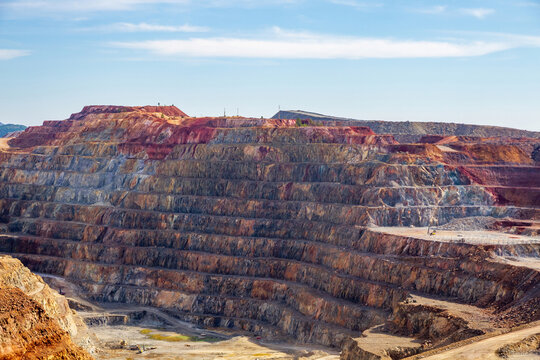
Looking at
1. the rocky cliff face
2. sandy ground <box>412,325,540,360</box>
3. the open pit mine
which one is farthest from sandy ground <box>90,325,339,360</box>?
the rocky cliff face

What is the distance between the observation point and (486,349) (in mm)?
78500

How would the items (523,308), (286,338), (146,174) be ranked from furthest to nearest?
(146,174) → (286,338) → (523,308)

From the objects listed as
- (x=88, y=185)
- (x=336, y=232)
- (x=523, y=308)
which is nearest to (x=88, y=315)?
(x=336, y=232)

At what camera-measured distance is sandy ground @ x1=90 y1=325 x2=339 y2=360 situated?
116 m

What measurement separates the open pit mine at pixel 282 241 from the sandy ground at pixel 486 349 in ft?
1.45

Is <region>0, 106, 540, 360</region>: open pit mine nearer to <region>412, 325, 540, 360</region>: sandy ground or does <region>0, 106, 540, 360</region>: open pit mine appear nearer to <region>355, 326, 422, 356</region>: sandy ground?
<region>355, 326, 422, 356</region>: sandy ground

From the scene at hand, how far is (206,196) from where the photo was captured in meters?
168

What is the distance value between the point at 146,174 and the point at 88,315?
47600 millimetres

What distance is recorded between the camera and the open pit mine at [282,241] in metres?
110

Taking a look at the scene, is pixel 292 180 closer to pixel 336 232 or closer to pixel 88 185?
pixel 336 232

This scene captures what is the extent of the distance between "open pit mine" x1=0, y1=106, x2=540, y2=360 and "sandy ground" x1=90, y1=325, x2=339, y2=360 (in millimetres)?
423

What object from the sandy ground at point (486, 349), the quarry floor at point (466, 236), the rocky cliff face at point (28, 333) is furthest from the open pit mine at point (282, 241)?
the rocky cliff face at point (28, 333)

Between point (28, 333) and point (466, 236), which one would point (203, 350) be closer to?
point (466, 236)

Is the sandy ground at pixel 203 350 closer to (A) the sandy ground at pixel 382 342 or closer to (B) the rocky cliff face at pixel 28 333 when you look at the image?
(A) the sandy ground at pixel 382 342
